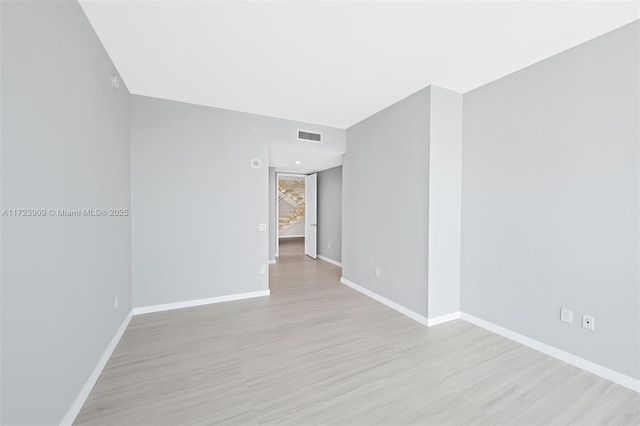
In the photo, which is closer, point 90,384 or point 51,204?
point 51,204

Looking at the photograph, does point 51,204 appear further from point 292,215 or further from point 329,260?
point 292,215

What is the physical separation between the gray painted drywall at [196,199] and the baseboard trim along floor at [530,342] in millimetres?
2155

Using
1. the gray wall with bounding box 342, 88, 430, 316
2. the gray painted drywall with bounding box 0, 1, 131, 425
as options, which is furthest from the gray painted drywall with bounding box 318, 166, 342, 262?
the gray painted drywall with bounding box 0, 1, 131, 425

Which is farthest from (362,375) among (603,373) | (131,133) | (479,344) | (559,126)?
(131,133)

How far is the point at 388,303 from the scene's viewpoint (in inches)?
138

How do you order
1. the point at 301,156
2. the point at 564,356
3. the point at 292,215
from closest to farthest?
the point at 564,356
the point at 301,156
the point at 292,215

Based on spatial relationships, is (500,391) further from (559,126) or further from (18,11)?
(18,11)

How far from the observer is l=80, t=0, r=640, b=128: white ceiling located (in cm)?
178

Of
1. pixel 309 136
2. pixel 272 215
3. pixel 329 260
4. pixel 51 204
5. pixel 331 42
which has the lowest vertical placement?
pixel 329 260

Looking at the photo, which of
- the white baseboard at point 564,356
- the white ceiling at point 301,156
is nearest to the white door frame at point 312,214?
the white ceiling at point 301,156

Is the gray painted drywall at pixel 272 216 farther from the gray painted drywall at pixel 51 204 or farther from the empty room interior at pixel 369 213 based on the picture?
the gray painted drywall at pixel 51 204

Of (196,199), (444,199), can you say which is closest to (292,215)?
(196,199)

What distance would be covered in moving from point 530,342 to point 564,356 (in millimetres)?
260

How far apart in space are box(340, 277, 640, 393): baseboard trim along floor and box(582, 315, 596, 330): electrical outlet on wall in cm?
30
